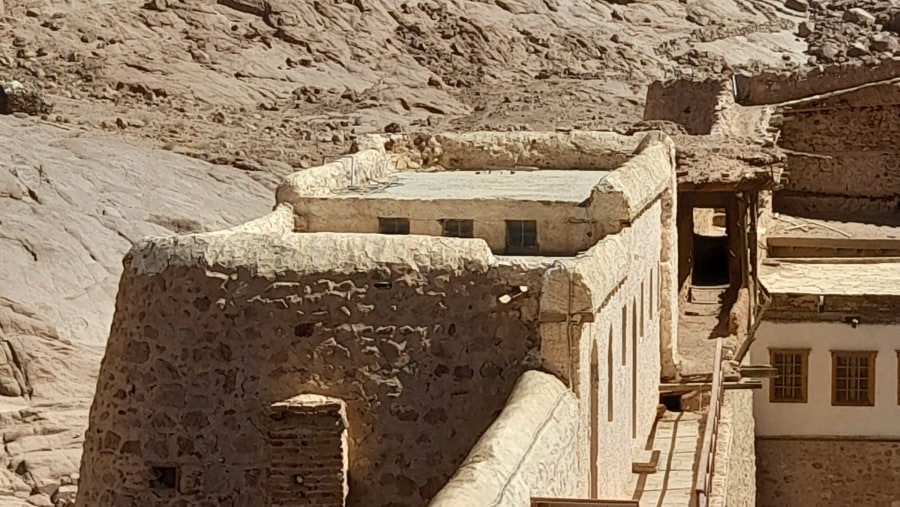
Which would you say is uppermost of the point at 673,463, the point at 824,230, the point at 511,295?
the point at 511,295

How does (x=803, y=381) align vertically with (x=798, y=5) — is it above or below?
below

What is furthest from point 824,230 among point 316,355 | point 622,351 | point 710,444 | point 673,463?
point 316,355

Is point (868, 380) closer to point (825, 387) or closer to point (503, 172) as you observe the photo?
point (825, 387)

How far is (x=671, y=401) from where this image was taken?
2262cm

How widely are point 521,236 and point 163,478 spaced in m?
4.80

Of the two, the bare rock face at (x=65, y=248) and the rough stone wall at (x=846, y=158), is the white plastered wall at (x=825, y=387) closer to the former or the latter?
the rough stone wall at (x=846, y=158)

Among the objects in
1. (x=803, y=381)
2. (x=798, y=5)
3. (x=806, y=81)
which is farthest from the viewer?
(x=798, y=5)

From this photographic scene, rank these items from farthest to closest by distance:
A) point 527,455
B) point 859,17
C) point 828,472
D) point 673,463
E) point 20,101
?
1. point 859,17
2. point 20,101
3. point 828,472
4. point 673,463
5. point 527,455

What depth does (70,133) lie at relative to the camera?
39312 mm

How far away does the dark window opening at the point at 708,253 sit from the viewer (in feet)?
107

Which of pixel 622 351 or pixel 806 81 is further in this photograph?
pixel 806 81

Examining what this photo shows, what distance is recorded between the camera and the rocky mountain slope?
2820 cm

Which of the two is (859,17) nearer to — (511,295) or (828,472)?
(828,472)

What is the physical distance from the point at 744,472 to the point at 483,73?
31.7m
